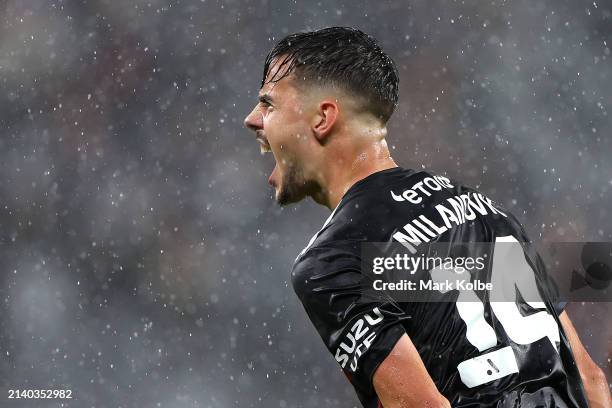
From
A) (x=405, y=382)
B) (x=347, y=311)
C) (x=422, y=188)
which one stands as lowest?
(x=405, y=382)

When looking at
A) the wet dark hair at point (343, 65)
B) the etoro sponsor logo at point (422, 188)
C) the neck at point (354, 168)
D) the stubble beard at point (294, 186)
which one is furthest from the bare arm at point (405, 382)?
the wet dark hair at point (343, 65)

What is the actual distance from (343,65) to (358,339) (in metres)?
1.00

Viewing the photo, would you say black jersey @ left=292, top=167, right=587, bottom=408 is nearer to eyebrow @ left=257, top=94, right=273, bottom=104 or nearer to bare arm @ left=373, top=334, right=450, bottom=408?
bare arm @ left=373, top=334, right=450, bottom=408

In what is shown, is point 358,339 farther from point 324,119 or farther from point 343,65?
point 343,65

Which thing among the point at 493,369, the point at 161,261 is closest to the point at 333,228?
the point at 493,369

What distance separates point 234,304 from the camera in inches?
491

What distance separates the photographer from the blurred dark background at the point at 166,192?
1205cm

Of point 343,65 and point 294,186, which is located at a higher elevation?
point 343,65

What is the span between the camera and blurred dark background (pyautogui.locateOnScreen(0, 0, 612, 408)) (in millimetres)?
12055

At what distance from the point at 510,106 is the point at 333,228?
31.5 ft

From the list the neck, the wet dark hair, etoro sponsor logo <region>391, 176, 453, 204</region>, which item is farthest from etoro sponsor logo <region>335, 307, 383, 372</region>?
the wet dark hair

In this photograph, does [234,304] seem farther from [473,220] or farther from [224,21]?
[473,220]

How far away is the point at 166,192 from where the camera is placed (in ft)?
41.7

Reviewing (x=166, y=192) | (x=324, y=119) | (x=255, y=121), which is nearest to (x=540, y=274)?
(x=324, y=119)
